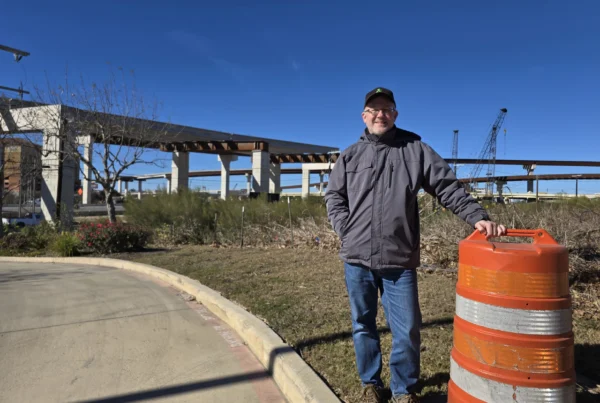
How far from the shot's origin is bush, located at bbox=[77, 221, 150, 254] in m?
11.0

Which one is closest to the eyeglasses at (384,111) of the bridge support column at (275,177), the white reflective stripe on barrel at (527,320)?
the white reflective stripe on barrel at (527,320)

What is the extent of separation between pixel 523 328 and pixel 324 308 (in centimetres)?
326

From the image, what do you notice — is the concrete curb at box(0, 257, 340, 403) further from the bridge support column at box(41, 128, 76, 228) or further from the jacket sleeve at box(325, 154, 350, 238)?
the bridge support column at box(41, 128, 76, 228)

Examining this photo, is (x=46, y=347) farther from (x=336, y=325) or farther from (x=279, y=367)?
(x=336, y=325)

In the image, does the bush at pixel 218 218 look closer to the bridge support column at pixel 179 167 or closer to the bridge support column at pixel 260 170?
the bridge support column at pixel 260 170

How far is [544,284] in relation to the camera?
6.15ft

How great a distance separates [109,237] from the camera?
10961 mm

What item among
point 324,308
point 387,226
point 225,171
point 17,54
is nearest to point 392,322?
point 387,226

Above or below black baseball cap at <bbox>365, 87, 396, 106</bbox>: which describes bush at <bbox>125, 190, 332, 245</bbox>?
below

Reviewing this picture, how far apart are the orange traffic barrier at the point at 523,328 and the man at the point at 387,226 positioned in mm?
582

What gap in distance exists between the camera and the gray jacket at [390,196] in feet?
8.46

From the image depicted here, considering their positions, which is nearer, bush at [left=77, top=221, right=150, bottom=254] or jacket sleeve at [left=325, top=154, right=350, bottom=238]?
jacket sleeve at [left=325, top=154, right=350, bottom=238]

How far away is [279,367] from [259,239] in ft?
27.2

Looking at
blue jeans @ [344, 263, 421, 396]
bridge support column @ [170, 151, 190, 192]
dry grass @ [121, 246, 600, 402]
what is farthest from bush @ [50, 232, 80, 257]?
bridge support column @ [170, 151, 190, 192]
